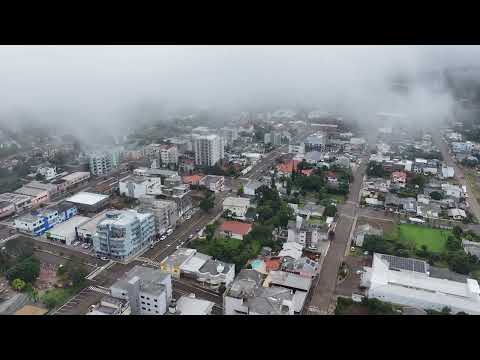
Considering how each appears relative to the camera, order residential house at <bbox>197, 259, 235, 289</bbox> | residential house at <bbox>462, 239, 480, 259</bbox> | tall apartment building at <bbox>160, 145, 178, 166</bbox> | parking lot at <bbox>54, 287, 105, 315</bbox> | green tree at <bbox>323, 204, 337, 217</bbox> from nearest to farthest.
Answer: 1. parking lot at <bbox>54, 287, 105, 315</bbox>
2. residential house at <bbox>197, 259, 235, 289</bbox>
3. residential house at <bbox>462, 239, 480, 259</bbox>
4. green tree at <bbox>323, 204, 337, 217</bbox>
5. tall apartment building at <bbox>160, 145, 178, 166</bbox>

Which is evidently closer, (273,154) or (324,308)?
(324,308)

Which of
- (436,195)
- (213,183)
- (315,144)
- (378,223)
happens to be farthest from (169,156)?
(436,195)

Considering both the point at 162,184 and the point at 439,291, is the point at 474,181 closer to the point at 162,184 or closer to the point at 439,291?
the point at 439,291

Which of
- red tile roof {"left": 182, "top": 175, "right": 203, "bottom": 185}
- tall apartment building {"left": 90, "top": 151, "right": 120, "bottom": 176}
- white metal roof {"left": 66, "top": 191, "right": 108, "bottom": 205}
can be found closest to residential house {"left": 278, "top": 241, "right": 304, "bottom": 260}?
red tile roof {"left": 182, "top": 175, "right": 203, "bottom": 185}

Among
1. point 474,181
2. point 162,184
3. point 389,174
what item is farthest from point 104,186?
point 474,181

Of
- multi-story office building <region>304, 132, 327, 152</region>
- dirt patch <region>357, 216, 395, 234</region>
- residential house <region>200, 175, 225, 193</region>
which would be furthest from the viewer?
multi-story office building <region>304, 132, 327, 152</region>

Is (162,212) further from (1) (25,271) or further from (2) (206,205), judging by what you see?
(1) (25,271)

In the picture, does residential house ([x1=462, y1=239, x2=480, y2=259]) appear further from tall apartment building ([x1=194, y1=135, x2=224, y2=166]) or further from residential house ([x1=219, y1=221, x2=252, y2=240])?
tall apartment building ([x1=194, y1=135, x2=224, y2=166])
